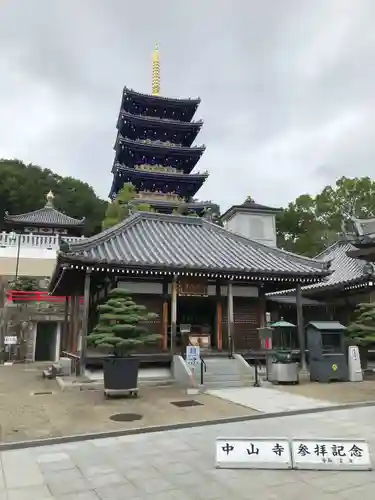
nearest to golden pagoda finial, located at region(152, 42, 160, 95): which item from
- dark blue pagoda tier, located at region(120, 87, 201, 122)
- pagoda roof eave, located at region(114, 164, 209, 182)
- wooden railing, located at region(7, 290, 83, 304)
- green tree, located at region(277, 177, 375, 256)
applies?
dark blue pagoda tier, located at region(120, 87, 201, 122)

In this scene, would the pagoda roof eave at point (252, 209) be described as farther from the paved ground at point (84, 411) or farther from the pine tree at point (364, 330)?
the paved ground at point (84, 411)

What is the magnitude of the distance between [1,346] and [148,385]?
16.5m

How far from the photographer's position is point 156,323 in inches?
591

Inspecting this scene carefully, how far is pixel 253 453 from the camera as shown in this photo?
500cm

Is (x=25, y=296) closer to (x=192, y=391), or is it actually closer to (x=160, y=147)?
(x=192, y=391)

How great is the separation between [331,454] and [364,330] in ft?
35.6

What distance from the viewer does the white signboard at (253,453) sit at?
493 cm

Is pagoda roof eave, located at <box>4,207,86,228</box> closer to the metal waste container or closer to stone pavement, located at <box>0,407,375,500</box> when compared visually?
the metal waste container

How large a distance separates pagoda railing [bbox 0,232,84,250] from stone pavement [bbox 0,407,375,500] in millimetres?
24436

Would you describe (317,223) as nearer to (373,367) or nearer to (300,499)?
(373,367)

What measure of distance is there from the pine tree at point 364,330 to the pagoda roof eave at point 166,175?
24914 mm

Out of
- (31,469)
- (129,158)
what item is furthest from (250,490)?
(129,158)

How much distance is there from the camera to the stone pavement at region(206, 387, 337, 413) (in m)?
8.87

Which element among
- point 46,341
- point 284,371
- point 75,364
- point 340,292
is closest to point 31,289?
point 46,341
